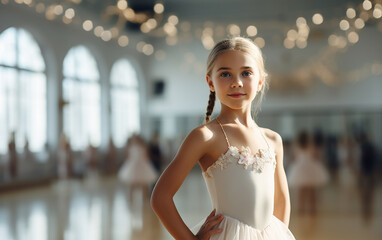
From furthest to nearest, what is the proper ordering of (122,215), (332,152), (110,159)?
(332,152) < (110,159) < (122,215)

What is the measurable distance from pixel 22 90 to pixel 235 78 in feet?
45.5

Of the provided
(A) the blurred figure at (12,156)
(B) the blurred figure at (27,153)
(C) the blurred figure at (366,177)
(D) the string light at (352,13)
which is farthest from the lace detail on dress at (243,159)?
(B) the blurred figure at (27,153)

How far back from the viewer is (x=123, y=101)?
21.1 m

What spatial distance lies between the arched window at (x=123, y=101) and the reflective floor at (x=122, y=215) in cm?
776

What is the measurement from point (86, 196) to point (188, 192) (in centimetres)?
250

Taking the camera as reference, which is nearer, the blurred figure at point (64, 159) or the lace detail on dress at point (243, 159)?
the lace detail on dress at point (243, 159)

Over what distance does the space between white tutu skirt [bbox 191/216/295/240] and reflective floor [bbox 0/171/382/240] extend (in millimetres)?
4789

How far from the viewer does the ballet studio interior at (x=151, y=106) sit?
8945 mm

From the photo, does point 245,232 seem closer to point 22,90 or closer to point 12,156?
point 12,156

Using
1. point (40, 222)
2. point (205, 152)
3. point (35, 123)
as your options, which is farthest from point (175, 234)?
point (35, 123)

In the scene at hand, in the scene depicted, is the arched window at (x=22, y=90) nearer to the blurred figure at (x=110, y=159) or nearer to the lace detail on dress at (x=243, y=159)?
the blurred figure at (x=110, y=159)

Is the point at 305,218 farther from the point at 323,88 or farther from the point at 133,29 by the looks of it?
the point at 133,29

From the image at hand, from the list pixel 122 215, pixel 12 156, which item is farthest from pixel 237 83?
pixel 12 156

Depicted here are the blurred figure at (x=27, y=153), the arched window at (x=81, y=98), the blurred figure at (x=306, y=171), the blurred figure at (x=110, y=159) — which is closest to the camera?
the blurred figure at (x=306, y=171)
